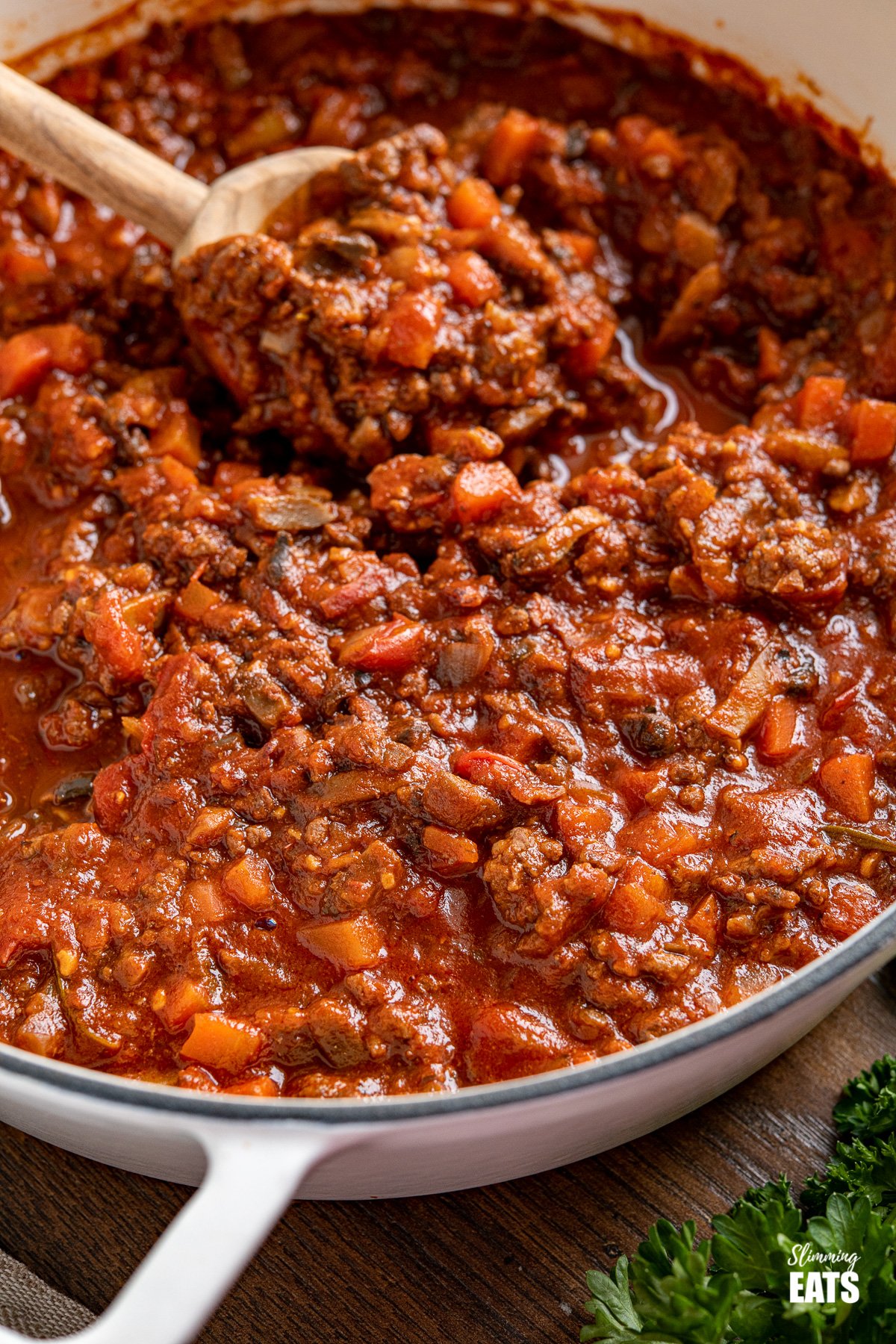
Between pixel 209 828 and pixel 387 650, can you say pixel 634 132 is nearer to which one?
pixel 387 650

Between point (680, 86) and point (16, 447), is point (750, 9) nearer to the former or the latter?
point (680, 86)

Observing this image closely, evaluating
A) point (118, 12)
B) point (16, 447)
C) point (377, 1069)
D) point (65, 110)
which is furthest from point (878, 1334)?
point (118, 12)

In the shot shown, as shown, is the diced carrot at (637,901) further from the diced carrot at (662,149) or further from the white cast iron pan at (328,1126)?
the diced carrot at (662,149)

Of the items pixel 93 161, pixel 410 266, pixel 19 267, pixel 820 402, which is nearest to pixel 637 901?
pixel 820 402

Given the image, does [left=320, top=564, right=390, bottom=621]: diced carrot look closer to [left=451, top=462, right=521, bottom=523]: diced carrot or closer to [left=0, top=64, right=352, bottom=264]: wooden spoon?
[left=451, top=462, right=521, bottom=523]: diced carrot

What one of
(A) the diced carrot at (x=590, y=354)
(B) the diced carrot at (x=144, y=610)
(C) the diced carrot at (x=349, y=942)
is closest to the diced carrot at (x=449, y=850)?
(C) the diced carrot at (x=349, y=942)
